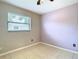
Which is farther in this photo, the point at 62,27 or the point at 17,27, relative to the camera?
the point at 62,27

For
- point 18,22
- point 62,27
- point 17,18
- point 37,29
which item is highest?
point 17,18

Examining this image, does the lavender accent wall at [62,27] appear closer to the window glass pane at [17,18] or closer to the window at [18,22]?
the window at [18,22]

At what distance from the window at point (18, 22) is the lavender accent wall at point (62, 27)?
1.10m

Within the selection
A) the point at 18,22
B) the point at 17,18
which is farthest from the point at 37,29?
the point at 17,18

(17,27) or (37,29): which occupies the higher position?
(17,27)

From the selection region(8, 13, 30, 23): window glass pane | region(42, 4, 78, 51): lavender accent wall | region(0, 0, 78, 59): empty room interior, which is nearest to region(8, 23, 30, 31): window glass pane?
region(0, 0, 78, 59): empty room interior

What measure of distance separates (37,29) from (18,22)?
4.54 feet

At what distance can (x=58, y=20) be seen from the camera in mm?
4008

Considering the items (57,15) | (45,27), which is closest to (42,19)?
(45,27)

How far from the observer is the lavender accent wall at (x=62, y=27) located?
11.2ft

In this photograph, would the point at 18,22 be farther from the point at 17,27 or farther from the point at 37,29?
the point at 37,29

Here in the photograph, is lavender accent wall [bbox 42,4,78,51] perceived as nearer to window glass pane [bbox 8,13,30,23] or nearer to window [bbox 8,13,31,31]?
window [bbox 8,13,31,31]

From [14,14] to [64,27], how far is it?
2476mm

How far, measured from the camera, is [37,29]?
4738mm
